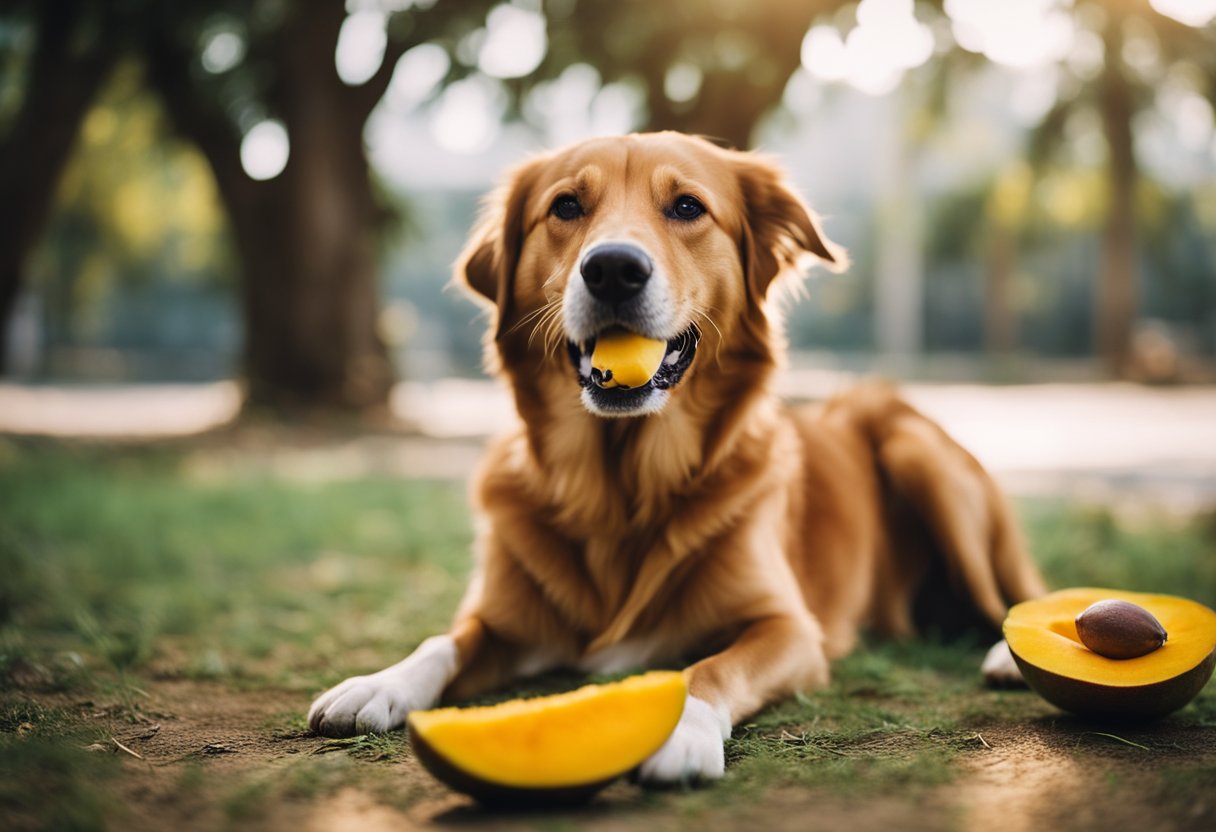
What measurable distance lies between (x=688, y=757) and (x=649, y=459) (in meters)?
1.18

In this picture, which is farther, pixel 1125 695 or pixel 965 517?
pixel 965 517

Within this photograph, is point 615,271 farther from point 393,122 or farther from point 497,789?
point 393,122

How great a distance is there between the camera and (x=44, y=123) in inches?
389

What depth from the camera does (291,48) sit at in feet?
38.7

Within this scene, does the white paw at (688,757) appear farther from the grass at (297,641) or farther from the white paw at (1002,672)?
the white paw at (1002,672)

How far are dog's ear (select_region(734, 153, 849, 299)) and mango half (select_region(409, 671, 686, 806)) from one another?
1.70m

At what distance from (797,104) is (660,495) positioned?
1269 cm

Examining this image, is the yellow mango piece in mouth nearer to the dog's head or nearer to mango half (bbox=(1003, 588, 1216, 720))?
the dog's head

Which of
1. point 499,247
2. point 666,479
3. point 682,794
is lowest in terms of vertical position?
point 682,794

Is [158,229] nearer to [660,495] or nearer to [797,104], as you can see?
[797,104]

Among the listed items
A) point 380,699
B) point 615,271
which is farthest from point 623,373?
point 380,699

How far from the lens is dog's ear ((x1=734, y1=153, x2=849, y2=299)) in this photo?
331cm

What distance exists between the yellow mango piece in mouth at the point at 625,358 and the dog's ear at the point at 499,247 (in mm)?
611

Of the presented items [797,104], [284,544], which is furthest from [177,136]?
[284,544]
